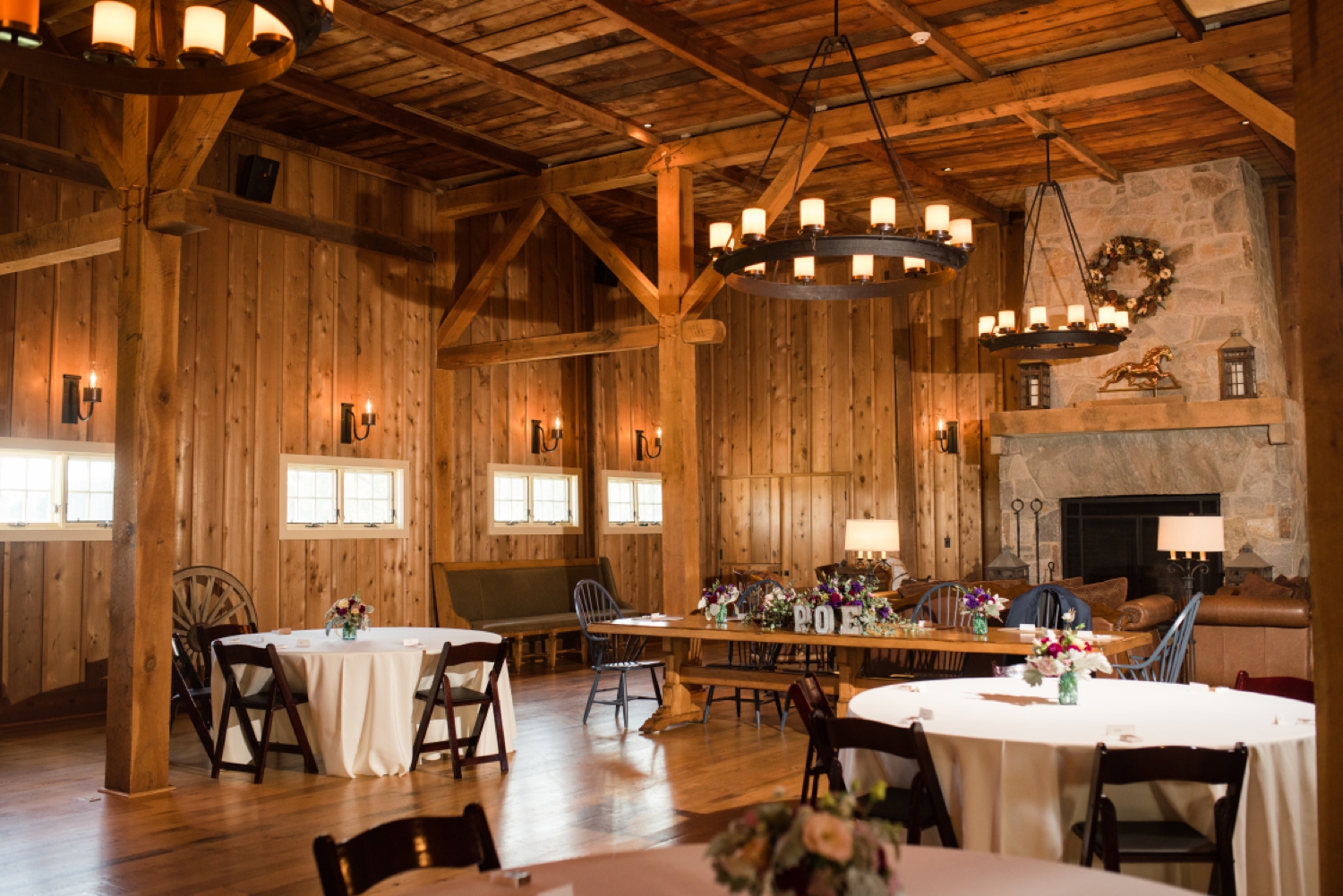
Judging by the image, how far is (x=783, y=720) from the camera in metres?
7.48

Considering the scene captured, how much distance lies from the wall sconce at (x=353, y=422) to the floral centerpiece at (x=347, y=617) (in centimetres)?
329

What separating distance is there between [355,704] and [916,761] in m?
3.65

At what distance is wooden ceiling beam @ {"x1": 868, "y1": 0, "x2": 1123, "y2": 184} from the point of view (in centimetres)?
694

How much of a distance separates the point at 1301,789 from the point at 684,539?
5.64 meters

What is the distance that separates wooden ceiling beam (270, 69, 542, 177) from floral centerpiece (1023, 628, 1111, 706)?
6259mm

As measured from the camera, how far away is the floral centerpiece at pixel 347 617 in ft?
22.7

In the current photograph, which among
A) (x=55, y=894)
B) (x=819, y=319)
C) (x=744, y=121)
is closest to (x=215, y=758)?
(x=55, y=894)

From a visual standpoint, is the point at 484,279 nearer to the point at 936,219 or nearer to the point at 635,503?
the point at 635,503

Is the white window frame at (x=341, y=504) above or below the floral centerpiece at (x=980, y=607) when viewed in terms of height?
above

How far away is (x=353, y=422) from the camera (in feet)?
33.2

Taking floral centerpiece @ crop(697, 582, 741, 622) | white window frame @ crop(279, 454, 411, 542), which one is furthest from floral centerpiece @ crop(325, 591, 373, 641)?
white window frame @ crop(279, 454, 411, 542)

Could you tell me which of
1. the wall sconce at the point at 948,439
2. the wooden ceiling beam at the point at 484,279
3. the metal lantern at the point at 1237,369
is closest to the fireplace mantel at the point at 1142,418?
the metal lantern at the point at 1237,369

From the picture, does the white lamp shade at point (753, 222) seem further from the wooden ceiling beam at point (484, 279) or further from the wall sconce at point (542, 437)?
the wall sconce at point (542, 437)

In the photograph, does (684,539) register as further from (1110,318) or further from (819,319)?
(819,319)
